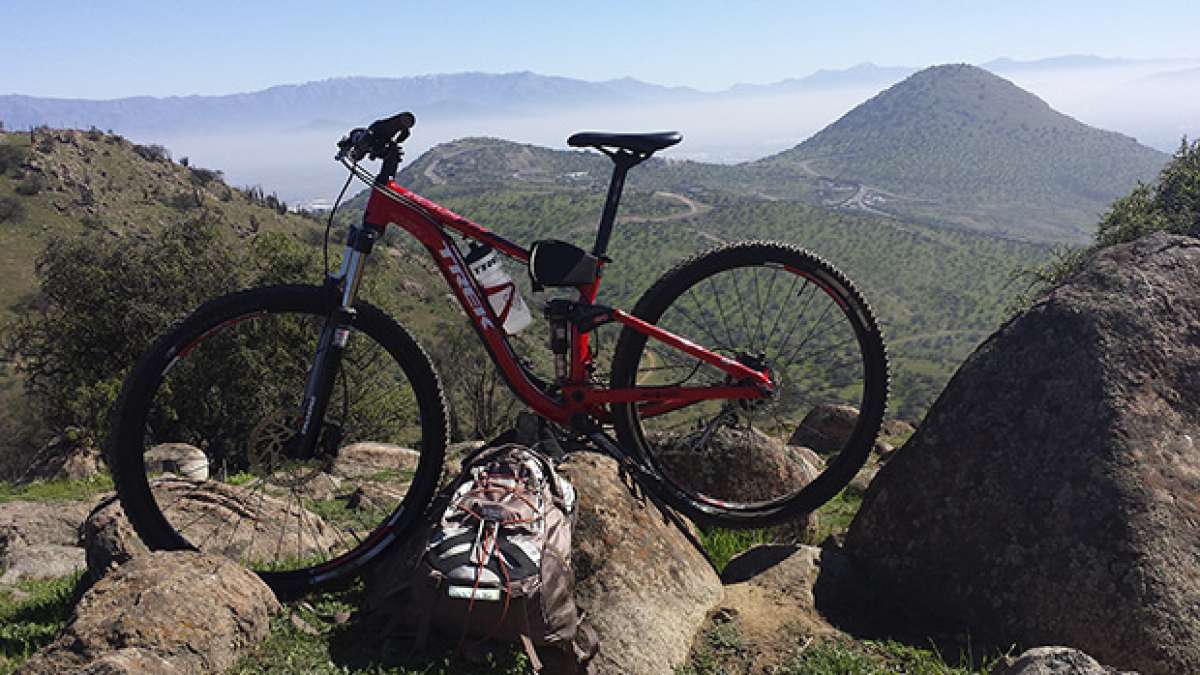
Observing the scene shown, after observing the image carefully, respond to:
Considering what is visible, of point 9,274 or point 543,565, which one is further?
point 9,274

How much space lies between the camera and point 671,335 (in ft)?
17.5

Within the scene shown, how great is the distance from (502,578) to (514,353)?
1.82m

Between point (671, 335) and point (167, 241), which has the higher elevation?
point (671, 335)

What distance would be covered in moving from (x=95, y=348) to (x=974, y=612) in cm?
2292

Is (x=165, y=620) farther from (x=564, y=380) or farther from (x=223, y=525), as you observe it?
(x=564, y=380)

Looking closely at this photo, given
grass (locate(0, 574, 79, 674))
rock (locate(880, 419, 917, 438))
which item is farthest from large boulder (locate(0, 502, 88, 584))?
rock (locate(880, 419, 917, 438))

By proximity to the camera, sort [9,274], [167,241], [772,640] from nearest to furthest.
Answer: [772,640]
[167,241]
[9,274]

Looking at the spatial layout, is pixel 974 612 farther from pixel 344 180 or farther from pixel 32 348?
pixel 32 348

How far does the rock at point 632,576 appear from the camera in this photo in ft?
13.5

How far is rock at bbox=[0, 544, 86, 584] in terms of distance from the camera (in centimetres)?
684

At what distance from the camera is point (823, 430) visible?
42.3ft

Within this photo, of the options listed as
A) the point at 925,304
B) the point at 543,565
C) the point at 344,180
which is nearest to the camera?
the point at 543,565

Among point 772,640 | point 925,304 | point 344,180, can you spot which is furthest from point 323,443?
point 925,304

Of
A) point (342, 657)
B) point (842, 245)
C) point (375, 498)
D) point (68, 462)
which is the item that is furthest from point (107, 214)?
point (842, 245)
